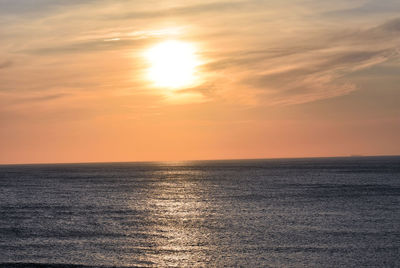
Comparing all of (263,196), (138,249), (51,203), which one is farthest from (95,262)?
(263,196)

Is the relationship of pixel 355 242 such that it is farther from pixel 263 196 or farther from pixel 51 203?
pixel 51 203

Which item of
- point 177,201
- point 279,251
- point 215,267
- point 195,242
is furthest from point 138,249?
point 177,201

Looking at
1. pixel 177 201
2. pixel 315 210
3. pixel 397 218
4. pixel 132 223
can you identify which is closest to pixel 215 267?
pixel 132 223

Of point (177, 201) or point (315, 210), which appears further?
point (177, 201)

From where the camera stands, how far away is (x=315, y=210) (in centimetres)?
8312

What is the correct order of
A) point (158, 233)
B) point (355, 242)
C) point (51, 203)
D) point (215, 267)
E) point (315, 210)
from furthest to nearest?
1. point (51, 203)
2. point (315, 210)
3. point (158, 233)
4. point (355, 242)
5. point (215, 267)

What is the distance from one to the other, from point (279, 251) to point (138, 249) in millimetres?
14359

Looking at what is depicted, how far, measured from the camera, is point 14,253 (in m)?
49.2

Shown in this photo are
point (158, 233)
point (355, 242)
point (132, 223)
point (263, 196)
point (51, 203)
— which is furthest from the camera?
point (263, 196)

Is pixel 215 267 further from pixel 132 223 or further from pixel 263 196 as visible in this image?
pixel 263 196

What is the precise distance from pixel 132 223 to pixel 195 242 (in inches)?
→ 710

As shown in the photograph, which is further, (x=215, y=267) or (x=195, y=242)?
(x=195, y=242)

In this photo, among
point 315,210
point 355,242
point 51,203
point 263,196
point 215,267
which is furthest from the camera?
point 263,196

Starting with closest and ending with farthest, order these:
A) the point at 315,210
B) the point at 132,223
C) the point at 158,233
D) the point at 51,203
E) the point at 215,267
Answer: the point at 215,267
the point at 158,233
the point at 132,223
the point at 315,210
the point at 51,203
